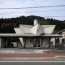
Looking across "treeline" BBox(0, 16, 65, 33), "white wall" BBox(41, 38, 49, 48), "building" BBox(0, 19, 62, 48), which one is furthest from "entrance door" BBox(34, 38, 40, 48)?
"treeline" BBox(0, 16, 65, 33)

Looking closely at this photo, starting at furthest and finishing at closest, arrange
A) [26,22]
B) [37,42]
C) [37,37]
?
1. [26,22]
2. [37,42]
3. [37,37]

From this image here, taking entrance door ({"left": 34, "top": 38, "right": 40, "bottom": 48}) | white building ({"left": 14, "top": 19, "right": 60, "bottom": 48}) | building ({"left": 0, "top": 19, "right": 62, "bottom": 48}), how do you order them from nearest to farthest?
building ({"left": 0, "top": 19, "right": 62, "bottom": 48}) < white building ({"left": 14, "top": 19, "right": 60, "bottom": 48}) < entrance door ({"left": 34, "top": 38, "right": 40, "bottom": 48})

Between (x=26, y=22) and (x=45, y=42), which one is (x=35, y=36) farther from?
(x=26, y=22)

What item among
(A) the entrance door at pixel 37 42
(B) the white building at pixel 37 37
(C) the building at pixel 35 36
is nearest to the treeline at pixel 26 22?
(C) the building at pixel 35 36

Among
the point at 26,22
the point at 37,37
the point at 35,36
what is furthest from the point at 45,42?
the point at 26,22

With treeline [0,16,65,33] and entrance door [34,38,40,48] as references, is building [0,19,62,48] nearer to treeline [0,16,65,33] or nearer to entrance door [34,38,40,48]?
entrance door [34,38,40,48]

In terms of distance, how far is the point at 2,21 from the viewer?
402ft

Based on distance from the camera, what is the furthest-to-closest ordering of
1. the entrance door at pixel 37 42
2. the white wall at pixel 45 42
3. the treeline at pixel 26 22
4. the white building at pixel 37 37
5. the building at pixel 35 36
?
1. the treeline at pixel 26 22
2. the white wall at pixel 45 42
3. the entrance door at pixel 37 42
4. the white building at pixel 37 37
5. the building at pixel 35 36

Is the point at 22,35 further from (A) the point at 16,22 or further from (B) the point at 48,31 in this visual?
(A) the point at 16,22

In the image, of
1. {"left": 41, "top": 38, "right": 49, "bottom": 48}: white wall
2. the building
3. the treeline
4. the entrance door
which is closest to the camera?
the building

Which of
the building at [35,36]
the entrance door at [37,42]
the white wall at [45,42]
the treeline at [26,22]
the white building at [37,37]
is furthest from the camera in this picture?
the treeline at [26,22]

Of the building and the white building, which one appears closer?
the building

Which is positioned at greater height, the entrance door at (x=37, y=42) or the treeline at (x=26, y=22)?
the treeline at (x=26, y=22)

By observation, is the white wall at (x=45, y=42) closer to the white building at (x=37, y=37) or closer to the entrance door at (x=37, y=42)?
the white building at (x=37, y=37)
